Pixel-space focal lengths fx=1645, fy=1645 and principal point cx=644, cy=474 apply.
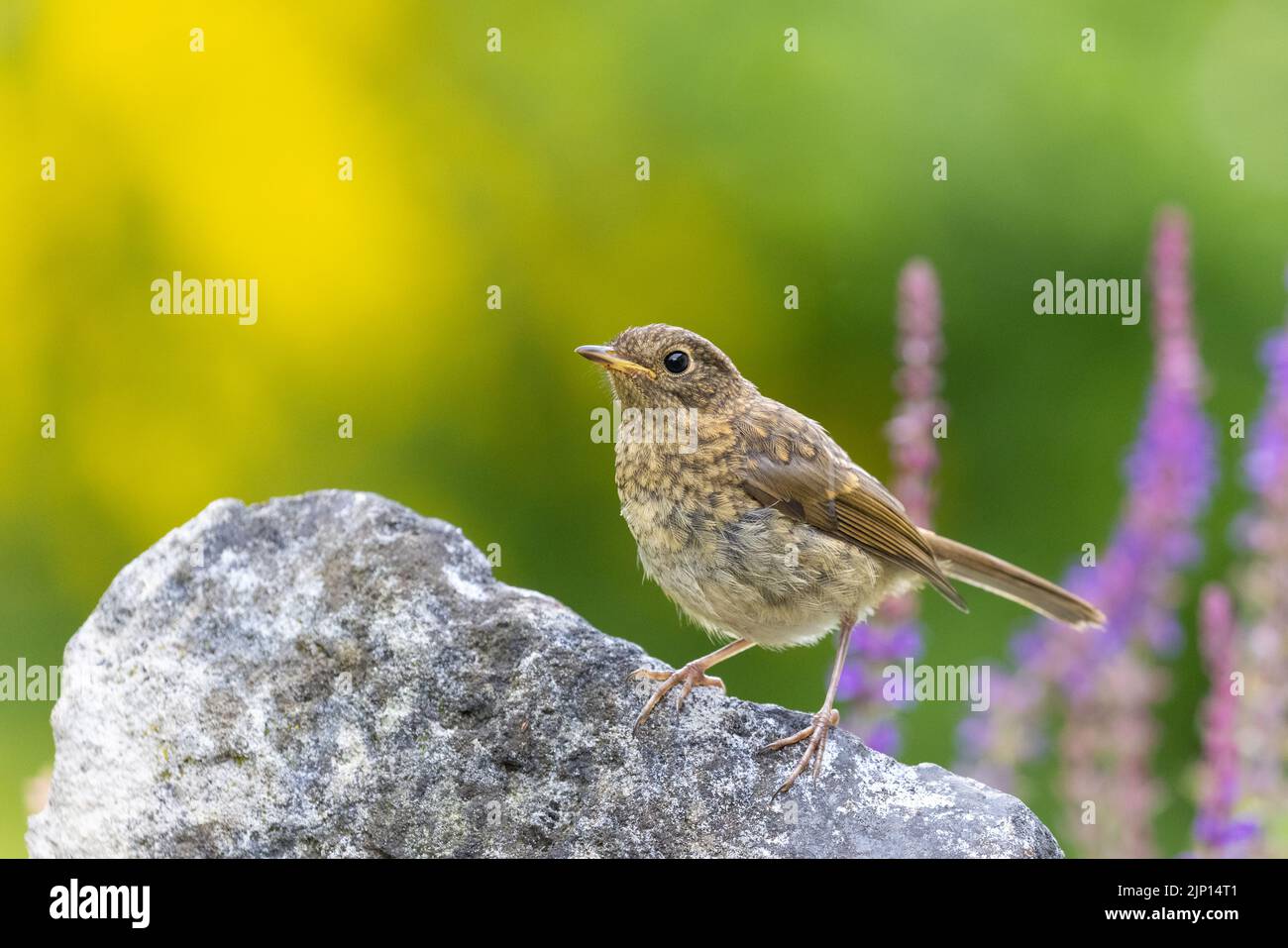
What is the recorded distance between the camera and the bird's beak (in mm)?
4543

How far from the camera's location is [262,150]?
760 centimetres

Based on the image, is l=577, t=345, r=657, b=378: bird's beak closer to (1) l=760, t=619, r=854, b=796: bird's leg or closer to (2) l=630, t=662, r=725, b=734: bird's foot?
(2) l=630, t=662, r=725, b=734: bird's foot

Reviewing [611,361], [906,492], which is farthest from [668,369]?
[906,492]

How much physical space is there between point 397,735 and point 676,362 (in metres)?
1.36

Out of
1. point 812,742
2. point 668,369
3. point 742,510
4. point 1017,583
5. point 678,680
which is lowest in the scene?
point 812,742

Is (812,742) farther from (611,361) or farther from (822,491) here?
(611,361)

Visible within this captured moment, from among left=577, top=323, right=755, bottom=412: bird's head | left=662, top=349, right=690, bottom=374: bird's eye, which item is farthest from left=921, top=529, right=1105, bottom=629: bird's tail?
left=662, top=349, right=690, bottom=374: bird's eye

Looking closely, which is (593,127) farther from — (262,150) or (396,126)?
(262,150)

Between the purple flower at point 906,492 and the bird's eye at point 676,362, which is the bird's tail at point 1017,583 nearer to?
the purple flower at point 906,492

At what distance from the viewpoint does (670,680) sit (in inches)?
158

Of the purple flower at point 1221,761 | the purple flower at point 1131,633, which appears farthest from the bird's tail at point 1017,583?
the purple flower at point 1221,761

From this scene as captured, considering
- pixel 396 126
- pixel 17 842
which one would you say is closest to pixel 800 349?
pixel 396 126

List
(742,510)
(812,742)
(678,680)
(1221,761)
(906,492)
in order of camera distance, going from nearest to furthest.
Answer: (812,742)
(678,680)
(742,510)
(1221,761)
(906,492)

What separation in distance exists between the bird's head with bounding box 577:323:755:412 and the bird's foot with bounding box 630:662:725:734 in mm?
899
